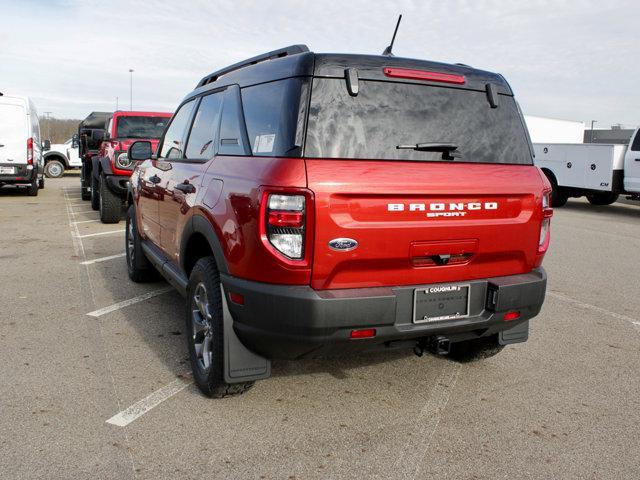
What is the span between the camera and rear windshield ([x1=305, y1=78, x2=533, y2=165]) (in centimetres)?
285

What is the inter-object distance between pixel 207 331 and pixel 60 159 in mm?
22628

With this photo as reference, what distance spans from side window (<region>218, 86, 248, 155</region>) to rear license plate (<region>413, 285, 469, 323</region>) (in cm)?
120

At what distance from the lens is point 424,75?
124 inches

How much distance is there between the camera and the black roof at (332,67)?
9.50 feet

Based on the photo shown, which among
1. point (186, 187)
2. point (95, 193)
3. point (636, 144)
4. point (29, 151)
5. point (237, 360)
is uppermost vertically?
point (636, 144)

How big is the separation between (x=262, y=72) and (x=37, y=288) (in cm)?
379

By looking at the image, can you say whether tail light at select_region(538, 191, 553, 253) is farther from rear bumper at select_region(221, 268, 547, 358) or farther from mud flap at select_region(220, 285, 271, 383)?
mud flap at select_region(220, 285, 271, 383)

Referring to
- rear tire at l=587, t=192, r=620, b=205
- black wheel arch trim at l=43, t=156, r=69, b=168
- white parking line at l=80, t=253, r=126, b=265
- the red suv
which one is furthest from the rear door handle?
black wheel arch trim at l=43, t=156, r=69, b=168

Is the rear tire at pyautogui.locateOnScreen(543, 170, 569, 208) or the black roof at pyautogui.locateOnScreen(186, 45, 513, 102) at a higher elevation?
the black roof at pyautogui.locateOnScreen(186, 45, 513, 102)

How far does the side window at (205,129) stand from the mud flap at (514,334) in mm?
2097

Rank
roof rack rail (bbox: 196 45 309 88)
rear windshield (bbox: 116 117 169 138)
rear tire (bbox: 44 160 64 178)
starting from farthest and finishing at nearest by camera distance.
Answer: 1. rear tire (bbox: 44 160 64 178)
2. rear windshield (bbox: 116 117 169 138)
3. roof rack rail (bbox: 196 45 309 88)

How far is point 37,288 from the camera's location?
5809 millimetres

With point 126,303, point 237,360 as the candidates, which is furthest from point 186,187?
point 126,303

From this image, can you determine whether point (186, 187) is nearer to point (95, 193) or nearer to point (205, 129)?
point (205, 129)
